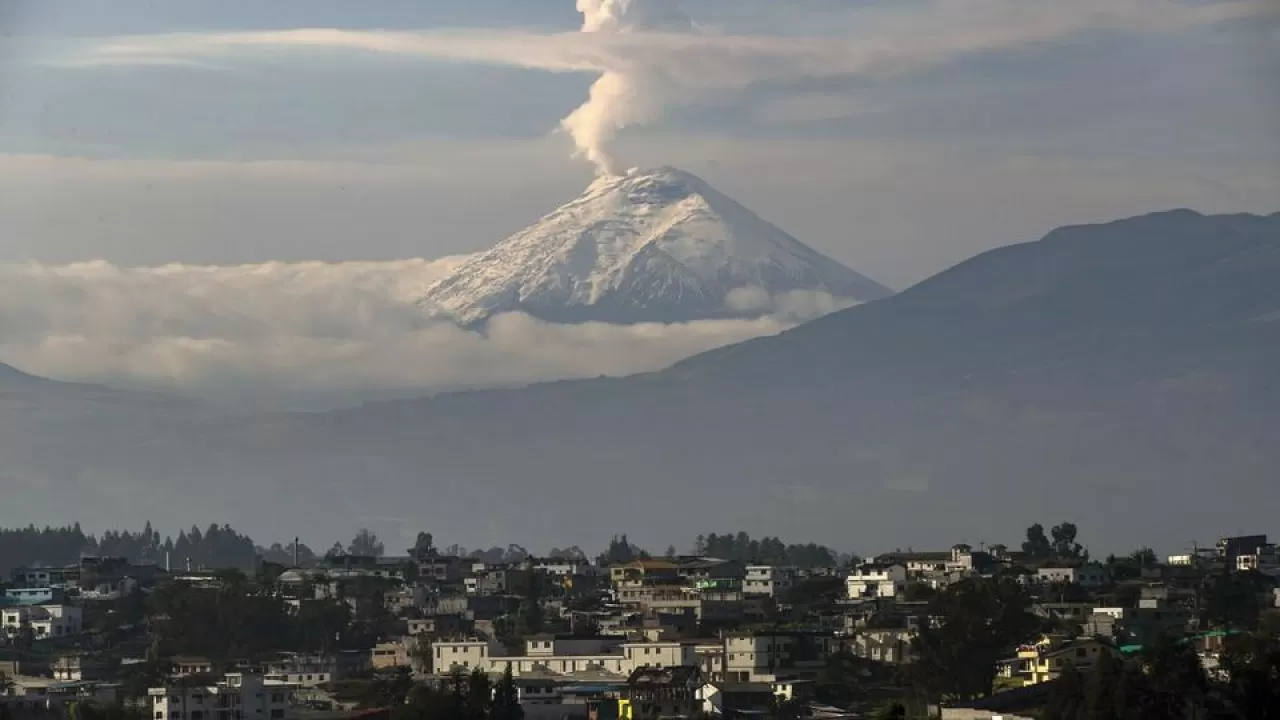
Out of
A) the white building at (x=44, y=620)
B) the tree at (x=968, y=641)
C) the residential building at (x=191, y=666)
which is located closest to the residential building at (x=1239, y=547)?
the tree at (x=968, y=641)

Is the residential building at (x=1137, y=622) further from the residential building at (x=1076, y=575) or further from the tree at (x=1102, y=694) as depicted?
the tree at (x=1102, y=694)

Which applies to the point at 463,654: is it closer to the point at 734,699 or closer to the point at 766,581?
the point at 734,699

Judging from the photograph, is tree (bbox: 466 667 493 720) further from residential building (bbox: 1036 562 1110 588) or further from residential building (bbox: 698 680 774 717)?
residential building (bbox: 1036 562 1110 588)

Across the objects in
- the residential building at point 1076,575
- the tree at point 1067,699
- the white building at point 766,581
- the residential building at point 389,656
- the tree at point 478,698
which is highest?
the white building at point 766,581

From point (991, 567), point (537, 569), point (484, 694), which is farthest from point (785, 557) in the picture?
point (484, 694)

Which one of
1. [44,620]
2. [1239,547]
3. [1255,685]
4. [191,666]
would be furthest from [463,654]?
[1239,547]

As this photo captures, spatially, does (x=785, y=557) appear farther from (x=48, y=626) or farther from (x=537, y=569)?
(x=48, y=626)
